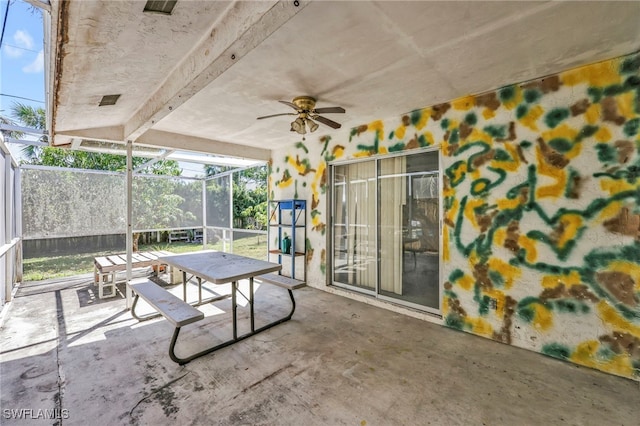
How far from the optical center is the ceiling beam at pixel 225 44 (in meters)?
1.46

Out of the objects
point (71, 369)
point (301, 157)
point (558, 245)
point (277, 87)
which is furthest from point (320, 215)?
point (71, 369)

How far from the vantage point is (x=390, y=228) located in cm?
389

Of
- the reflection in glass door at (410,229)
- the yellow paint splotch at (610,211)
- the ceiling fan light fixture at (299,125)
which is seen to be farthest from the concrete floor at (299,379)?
the ceiling fan light fixture at (299,125)

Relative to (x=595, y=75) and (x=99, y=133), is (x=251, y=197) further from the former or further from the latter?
(x=595, y=75)

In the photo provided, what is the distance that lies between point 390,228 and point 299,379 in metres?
2.33

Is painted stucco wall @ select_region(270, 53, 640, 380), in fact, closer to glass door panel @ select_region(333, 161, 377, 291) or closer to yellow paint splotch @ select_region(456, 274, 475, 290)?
yellow paint splotch @ select_region(456, 274, 475, 290)

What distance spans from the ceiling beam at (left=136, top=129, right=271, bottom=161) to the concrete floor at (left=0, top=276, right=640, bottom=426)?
262 centimetres

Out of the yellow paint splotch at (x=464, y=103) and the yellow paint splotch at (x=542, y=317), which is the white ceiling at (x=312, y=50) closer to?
the yellow paint splotch at (x=464, y=103)

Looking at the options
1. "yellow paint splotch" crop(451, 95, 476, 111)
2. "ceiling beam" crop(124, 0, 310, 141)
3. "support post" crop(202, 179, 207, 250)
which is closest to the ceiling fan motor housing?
"ceiling beam" crop(124, 0, 310, 141)

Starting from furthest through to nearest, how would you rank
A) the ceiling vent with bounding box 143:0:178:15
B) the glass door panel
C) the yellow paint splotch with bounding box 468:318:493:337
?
1. the glass door panel
2. the yellow paint splotch with bounding box 468:318:493:337
3. the ceiling vent with bounding box 143:0:178:15

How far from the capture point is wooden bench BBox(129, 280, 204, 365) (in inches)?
94.4

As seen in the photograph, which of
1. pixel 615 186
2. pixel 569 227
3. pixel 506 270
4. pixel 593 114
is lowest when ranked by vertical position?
pixel 506 270

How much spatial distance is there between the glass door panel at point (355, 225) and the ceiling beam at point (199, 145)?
1.81 meters

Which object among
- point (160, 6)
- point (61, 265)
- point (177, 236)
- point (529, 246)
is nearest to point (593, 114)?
point (529, 246)
